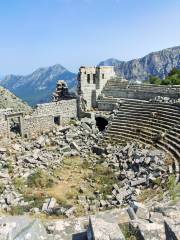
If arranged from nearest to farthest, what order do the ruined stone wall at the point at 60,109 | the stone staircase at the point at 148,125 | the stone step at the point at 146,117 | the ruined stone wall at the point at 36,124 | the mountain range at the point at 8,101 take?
the stone staircase at the point at 148,125 < the stone step at the point at 146,117 < the ruined stone wall at the point at 36,124 < the ruined stone wall at the point at 60,109 < the mountain range at the point at 8,101

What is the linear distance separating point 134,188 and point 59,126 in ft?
40.3

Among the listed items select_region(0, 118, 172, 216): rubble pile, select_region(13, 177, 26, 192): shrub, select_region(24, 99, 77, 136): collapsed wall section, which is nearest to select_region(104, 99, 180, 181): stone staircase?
select_region(0, 118, 172, 216): rubble pile

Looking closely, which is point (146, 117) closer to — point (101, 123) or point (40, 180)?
point (101, 123)

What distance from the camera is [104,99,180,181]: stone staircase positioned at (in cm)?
2358

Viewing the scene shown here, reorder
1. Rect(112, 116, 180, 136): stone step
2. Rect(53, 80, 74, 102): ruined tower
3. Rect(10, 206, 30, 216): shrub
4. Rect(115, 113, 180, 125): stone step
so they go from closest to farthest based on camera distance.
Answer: Rect(10, 206, 30, 216): shrub
Rect(112, 116, 180, 136): stone step
Rect(115, 113, 180, 125): stone step
Rect(53, 80, 74, 102): ruined tower

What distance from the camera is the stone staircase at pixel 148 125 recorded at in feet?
77.4

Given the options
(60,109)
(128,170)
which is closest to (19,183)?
(128,170)

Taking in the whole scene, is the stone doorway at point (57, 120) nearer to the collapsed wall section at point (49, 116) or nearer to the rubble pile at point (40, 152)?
the collapsed wall section at point (49, 116)

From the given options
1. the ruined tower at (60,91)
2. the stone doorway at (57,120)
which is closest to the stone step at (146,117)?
the stone doorway at (57,120)

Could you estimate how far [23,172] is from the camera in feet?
69.9

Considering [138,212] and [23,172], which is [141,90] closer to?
[23,172]

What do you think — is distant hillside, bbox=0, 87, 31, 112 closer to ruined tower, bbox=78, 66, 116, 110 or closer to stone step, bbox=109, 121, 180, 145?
ruined tower, bbox=78, 66, 116, 110

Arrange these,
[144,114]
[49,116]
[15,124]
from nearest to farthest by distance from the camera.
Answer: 1. [144,114]
2. [15,124]
3. [49,116]

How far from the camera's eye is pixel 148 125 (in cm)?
2658
